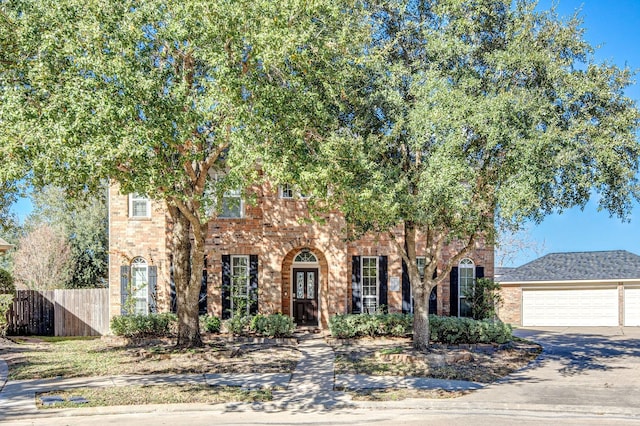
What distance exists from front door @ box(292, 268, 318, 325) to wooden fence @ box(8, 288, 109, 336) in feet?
24.0

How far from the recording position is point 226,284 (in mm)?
20125

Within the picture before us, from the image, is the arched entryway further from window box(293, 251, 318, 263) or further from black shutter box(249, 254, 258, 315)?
black shutter box(249, 254, 258, 315)

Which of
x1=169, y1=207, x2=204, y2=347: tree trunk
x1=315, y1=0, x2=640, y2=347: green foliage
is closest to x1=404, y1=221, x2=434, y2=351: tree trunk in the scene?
x1=315, y1=0, x2=640, y2=347: green foliage

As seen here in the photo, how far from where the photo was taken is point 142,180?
1168 centimetres

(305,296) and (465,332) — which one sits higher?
(305,296)

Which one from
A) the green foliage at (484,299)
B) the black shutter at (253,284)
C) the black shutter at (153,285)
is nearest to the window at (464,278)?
the green foliage at (484,299)

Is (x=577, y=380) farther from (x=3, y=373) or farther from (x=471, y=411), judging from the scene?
(x=3, y=373)

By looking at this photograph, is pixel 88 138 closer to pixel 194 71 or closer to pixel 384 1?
pixel 194 71

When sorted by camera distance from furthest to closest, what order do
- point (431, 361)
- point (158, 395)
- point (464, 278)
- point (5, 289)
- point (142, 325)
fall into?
point (464, 278)
point (5, 289)
point (142, 325)
point (431, 361)
point (158, 395)

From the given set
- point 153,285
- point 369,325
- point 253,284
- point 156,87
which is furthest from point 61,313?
point 156,87

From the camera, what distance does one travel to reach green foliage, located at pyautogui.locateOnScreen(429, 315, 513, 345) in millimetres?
17547

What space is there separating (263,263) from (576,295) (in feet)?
51.8

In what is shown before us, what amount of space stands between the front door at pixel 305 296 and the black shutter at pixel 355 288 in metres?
1.42

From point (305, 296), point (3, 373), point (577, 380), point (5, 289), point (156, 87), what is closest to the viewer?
point (156, 87)
